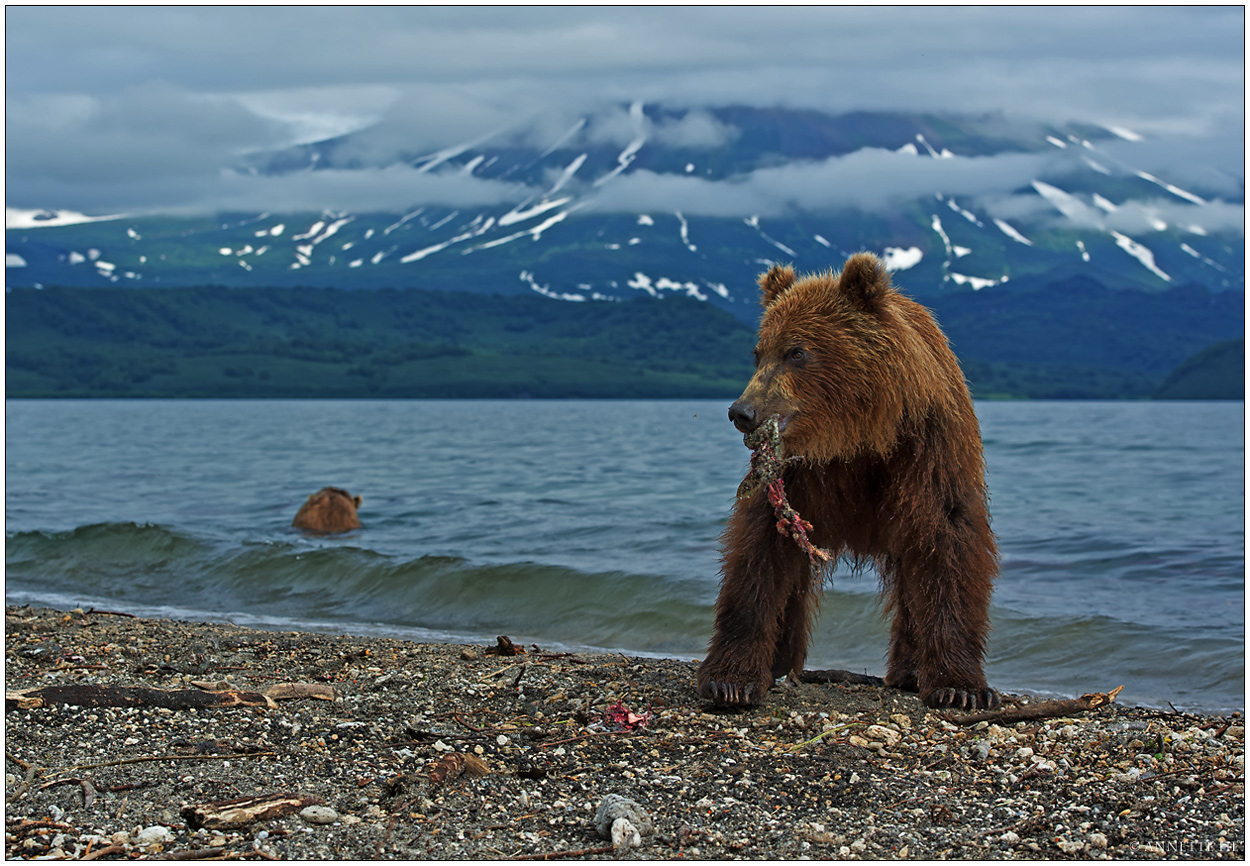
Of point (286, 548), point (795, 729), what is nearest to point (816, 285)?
point (795, 729)

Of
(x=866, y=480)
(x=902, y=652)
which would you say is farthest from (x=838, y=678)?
(x=866, y=480)

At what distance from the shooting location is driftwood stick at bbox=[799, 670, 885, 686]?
898 centimetres

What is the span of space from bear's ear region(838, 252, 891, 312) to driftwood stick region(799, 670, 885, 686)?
3001 millimetres

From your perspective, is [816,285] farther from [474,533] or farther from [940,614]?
[474,533]

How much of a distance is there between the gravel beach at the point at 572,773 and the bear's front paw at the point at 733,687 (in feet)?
0.35

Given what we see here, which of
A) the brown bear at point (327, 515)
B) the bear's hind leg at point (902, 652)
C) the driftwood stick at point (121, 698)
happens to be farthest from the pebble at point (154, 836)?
the brown bear at point (327, 515)

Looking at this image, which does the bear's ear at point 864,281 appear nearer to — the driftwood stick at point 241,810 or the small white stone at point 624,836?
the small white stone at point 624,836

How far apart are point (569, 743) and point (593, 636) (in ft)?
22.8

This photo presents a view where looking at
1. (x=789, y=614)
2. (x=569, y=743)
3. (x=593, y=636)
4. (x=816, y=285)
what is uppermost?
(x=816, y=285)

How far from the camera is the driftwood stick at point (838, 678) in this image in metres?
8.98

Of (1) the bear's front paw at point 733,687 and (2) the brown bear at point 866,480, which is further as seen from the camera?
(1) the bear's front paw at point 733,687

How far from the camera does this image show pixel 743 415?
7.08 m

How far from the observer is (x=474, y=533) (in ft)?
70.6

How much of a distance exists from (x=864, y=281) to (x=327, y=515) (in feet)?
53.2
